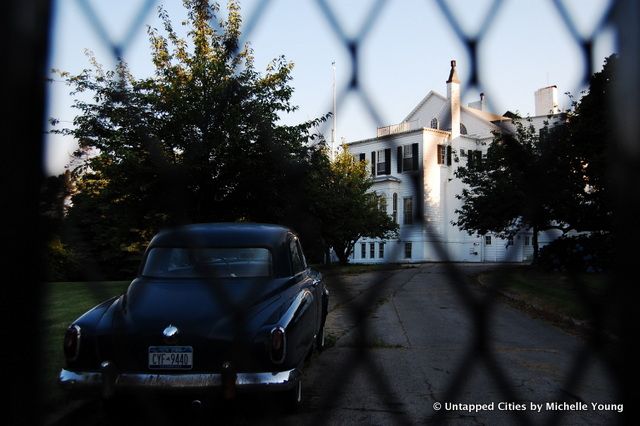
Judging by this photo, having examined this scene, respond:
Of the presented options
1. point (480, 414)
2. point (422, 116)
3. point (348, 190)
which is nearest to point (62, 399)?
point (480, 414)

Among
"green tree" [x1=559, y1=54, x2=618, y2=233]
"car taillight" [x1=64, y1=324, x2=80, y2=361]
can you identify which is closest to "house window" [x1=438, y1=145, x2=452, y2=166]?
"green tree" [x1=559, y1=54, x2=618, y2=233]

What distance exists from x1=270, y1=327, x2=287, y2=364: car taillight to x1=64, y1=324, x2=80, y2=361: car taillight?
4.73 ft

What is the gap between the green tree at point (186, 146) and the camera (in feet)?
3.36

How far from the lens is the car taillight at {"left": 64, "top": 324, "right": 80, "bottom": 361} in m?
4.12

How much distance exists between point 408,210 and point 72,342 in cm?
381

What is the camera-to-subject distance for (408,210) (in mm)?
1048

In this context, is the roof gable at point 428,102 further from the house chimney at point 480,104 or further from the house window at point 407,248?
the house window at point 407,248

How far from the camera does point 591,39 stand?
983mm

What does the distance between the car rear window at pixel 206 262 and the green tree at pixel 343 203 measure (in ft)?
0.87

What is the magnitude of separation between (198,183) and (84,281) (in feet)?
1.06

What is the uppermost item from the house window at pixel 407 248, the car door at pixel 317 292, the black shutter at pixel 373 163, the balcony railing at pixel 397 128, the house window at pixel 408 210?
the balcony railing at pixel 397 128

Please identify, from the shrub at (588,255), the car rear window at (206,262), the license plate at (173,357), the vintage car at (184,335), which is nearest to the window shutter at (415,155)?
the shrub at (588,255)

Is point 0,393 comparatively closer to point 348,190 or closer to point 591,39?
point 348,190

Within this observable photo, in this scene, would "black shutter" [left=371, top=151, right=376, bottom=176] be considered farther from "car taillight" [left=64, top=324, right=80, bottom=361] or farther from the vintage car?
"car taillight" [left=64, top=324, right=80, bottom=361]
